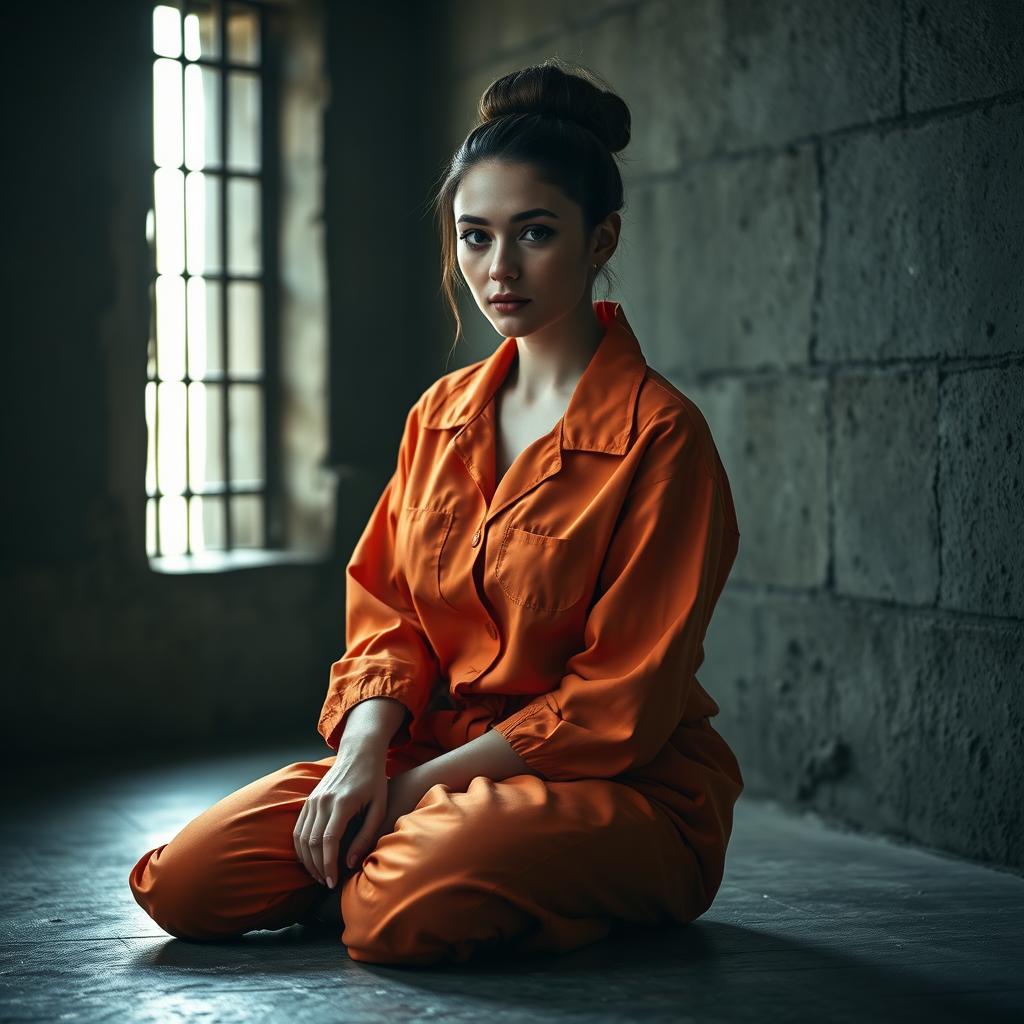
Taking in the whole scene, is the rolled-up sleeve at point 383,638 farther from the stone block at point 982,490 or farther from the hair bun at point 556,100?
the stone block at point 982,490

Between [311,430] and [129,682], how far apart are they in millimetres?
1102

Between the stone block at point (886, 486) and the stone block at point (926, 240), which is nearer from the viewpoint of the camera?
the stone block at point (926, 240)

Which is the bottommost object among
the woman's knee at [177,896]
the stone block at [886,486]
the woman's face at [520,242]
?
the woman's knee at [177,896]

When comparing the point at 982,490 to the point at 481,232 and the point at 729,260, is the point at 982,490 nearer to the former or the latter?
the point at 729,260

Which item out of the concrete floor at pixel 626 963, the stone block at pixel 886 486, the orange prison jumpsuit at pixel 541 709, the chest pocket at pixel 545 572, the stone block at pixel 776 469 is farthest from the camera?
the stone block at pixel 776 469

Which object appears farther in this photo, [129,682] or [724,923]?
[129,682]

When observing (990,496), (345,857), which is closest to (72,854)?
(345,857)

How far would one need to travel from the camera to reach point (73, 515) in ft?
14.5

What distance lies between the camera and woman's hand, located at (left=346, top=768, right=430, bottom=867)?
7.90 feet

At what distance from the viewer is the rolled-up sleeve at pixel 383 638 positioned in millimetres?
2574

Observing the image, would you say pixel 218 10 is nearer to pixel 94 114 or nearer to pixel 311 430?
pixel 94 114

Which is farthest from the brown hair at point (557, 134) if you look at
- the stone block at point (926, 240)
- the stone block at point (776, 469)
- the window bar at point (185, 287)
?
the window bar at point (185, 287)

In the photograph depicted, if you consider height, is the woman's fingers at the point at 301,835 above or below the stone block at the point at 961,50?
below

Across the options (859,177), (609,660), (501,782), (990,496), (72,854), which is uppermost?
(859,177)
